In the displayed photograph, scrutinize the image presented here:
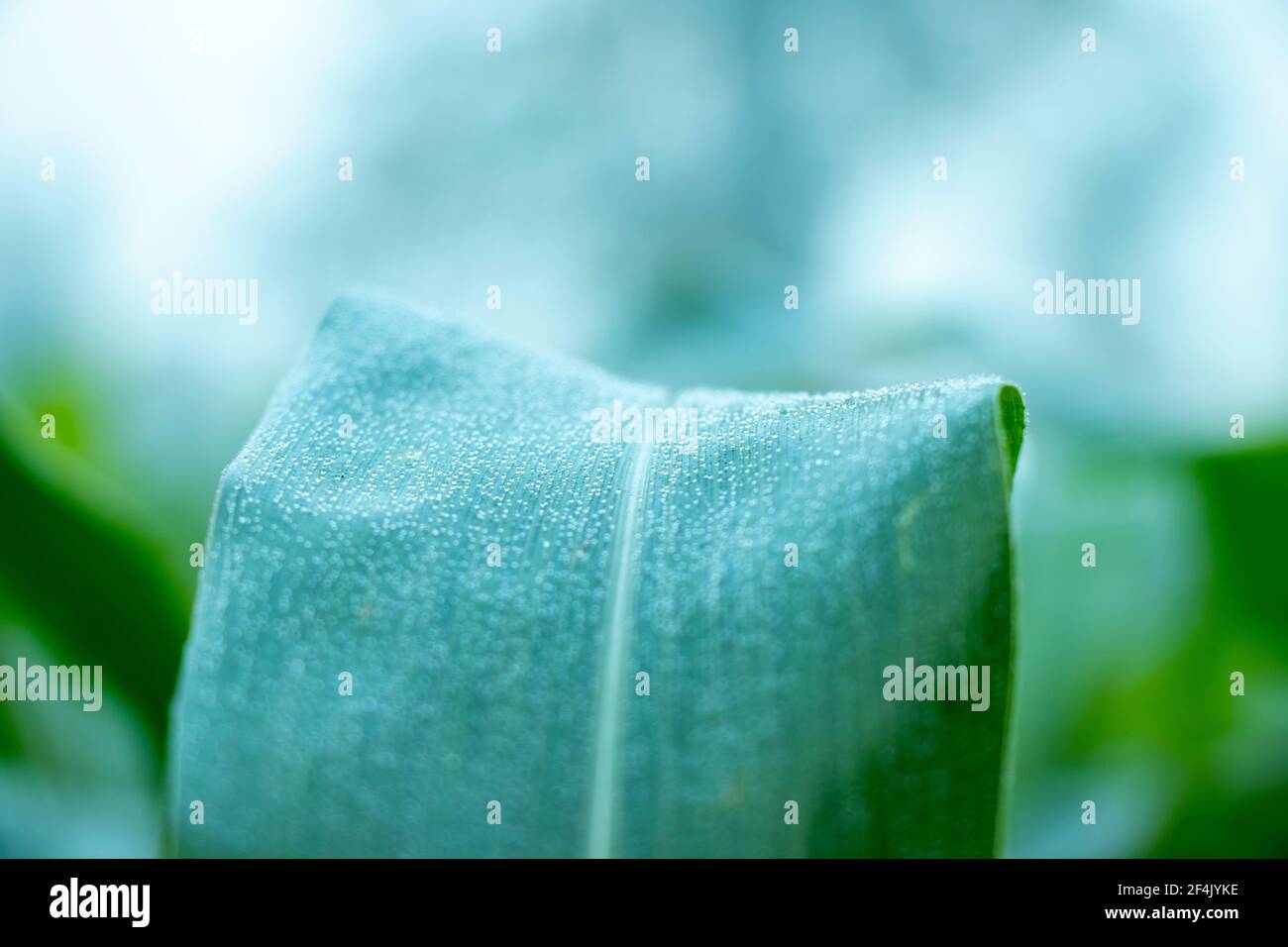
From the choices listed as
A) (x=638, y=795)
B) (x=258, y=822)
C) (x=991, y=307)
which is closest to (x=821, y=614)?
(x=638, y=795)

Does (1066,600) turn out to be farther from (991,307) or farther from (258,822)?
(258,822)

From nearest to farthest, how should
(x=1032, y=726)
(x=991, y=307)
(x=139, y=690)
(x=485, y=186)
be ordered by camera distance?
→ (x=139, y=690), (x=1032, y=726), (x=991, y=307), (x=485, y=186)

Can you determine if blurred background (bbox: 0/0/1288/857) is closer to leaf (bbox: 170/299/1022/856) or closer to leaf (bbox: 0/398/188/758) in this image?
leaf (bbox: 0/398/188/758)

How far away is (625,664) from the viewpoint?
0.28 metres

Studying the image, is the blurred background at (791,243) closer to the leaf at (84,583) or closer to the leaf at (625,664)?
the leaf at (84,583)

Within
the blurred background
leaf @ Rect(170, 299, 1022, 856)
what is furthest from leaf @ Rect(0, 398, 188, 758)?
leaf @ Rect(170, 299, 1022, 856)

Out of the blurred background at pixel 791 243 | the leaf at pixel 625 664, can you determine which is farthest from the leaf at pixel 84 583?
the leaf at pixel 625 664

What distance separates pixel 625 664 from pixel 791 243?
0.69 meters

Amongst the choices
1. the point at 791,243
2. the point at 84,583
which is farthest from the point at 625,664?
the point at 791,243

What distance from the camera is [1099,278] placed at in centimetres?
81

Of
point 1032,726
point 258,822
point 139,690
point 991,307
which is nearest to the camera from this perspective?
point 258,822

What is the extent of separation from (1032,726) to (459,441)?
42cm

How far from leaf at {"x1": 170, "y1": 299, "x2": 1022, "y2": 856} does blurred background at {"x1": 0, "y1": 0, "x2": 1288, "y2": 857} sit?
0.25 metres
